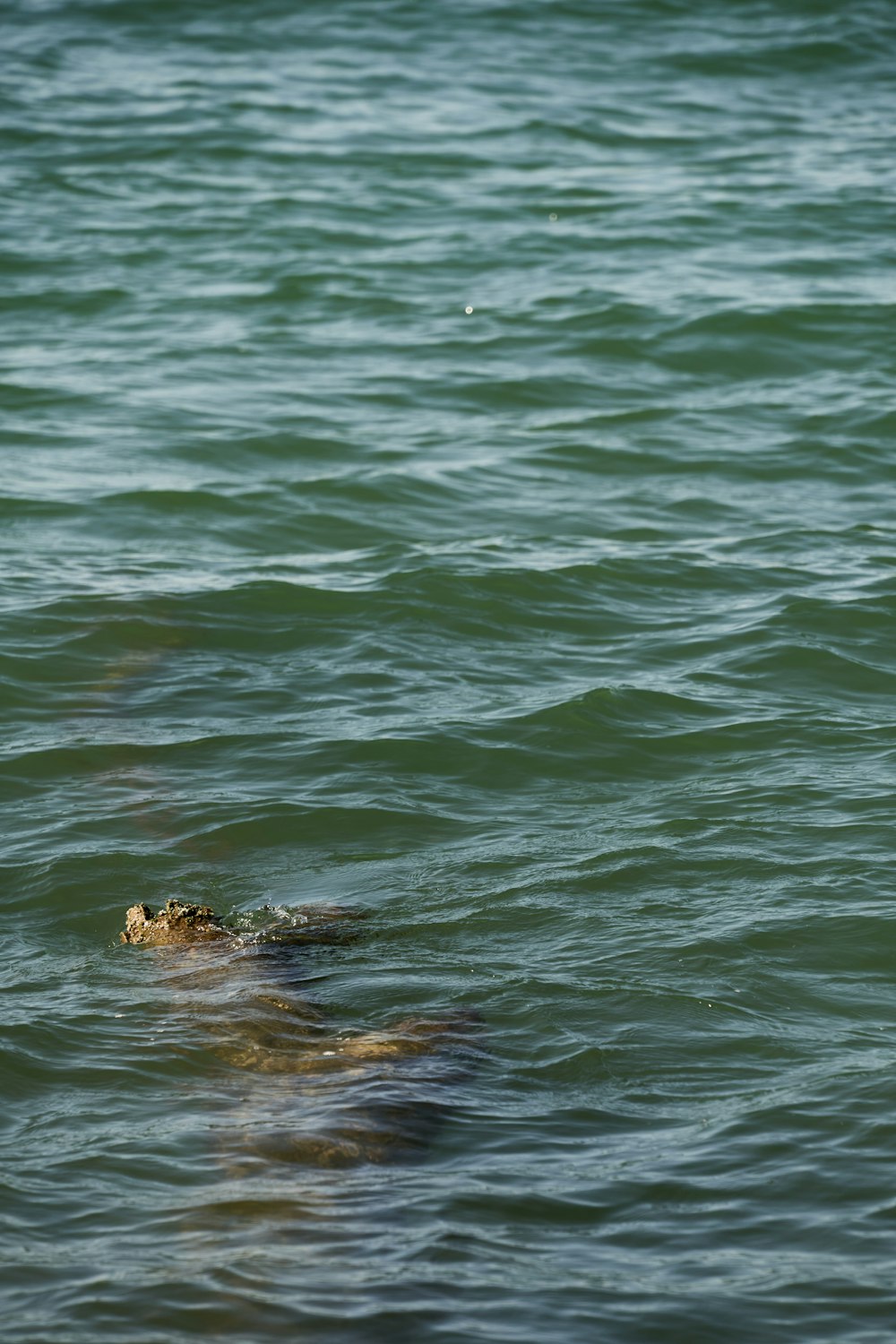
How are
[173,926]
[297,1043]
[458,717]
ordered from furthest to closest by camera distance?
[458,717], [173,926], [297,1043]

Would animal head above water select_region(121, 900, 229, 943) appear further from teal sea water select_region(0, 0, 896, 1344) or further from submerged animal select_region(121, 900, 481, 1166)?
teal sea water select_region(0, 0, 896, 1344)

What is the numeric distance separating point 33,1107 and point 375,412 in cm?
793

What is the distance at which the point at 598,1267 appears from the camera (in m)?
4.46

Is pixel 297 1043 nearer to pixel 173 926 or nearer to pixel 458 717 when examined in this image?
pixel 173 926

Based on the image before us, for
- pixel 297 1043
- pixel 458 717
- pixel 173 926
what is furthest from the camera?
pixel 458 717

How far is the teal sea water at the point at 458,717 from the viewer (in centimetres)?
463

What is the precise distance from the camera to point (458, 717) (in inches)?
320

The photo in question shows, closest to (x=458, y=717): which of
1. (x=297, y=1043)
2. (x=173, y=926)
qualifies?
(x=173, y=926)

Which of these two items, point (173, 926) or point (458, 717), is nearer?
point (173, 926)

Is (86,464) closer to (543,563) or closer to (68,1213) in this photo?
(543,563)

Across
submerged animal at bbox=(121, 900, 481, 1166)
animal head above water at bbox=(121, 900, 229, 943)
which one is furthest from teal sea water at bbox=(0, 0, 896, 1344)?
animal head above water at bbox=(121, 900, 229, 943)

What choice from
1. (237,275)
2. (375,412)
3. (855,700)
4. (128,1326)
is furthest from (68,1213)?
(237,275)

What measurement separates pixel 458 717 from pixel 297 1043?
2.90 m

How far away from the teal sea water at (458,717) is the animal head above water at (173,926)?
128 millimetres
